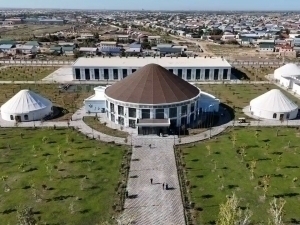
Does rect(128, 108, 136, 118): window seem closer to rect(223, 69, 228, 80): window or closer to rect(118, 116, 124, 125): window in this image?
rect(118, 116, 124, 125): window

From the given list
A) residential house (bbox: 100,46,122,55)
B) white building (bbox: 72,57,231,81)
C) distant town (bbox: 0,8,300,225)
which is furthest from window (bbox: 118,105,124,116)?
residential house (bbox: 100,46,122,55)

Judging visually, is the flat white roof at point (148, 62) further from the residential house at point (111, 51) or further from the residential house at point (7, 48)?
the residential house at point (7, 48)

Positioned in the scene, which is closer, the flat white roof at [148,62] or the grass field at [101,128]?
the grass field at [101,128]

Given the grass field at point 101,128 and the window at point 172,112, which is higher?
the window at point 172,112

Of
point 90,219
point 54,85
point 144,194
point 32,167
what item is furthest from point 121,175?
point 54,85

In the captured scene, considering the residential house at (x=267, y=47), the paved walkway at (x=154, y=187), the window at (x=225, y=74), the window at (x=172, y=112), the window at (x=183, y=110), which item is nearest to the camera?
the paved walkway at (x=154, y=187)

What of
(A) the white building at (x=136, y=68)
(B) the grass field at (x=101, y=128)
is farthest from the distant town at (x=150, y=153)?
(A) the white building at (x=136, y=68)

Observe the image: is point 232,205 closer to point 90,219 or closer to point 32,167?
point 90,219
